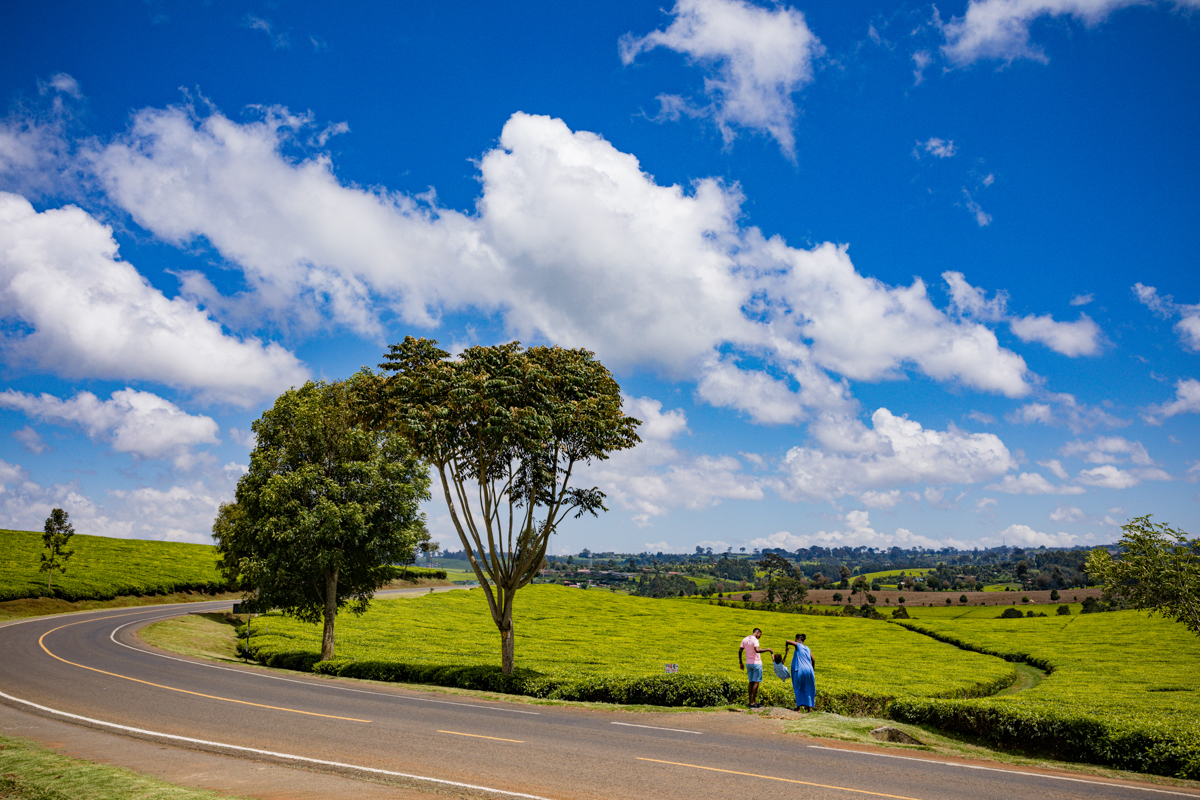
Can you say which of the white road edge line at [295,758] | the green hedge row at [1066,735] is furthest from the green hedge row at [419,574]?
the green hedge row at [1066,735]

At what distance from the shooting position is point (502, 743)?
15977 millimetres

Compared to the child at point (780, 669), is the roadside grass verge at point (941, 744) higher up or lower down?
lower down

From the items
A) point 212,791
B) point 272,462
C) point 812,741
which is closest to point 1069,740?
point 812,741

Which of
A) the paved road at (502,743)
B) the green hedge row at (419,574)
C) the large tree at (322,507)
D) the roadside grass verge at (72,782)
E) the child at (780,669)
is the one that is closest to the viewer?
the roadside grass verge at (72,782)

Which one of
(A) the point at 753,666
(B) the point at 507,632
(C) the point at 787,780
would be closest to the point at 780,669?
(A) the point at 753,666

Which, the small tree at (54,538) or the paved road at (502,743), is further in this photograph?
the small tree at (54,538)

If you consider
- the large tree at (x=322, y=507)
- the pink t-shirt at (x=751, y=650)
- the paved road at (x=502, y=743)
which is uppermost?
the large tree at (x=322, y=507)

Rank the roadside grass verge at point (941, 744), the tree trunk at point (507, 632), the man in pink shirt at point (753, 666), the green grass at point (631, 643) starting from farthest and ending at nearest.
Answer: the green grass at point (631, 643)
the tree trunk at point (507, 632)
the man in pink shirt at point (753, 666)
the roadside grass verge at point (941, 744)

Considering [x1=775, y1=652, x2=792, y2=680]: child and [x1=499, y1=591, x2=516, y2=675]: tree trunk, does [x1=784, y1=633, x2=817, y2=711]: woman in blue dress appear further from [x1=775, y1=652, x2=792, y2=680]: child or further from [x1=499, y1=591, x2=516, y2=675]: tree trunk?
[x1=499, y1=591, x2=516, y2=675]: tree trunk

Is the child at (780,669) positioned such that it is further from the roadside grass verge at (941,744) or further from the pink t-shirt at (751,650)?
the roadside grass verge at (941,744)

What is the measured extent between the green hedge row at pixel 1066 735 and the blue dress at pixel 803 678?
11.5ft

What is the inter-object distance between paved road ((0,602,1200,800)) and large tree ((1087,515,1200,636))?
23125 mm

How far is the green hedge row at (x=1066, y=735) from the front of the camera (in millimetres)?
14297

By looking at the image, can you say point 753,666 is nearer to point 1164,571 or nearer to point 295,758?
point 295,758
